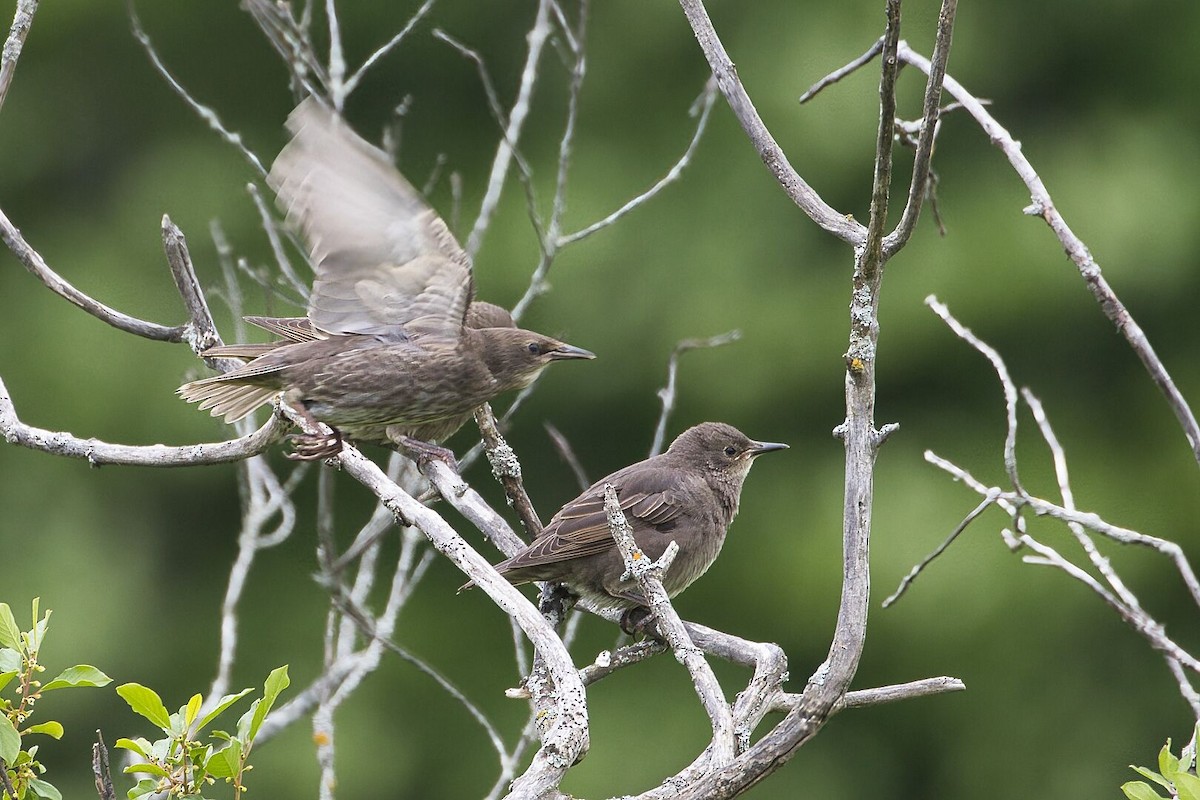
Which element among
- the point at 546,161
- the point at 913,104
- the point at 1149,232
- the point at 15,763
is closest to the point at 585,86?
the point at 546,161

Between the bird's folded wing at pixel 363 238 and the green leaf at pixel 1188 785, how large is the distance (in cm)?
252

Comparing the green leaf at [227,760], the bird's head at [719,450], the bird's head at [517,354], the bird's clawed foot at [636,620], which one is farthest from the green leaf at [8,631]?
the bird's head at [719,450]

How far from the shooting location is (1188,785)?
252 centimetres

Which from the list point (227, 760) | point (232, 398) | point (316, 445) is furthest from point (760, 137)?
point (232, 398)

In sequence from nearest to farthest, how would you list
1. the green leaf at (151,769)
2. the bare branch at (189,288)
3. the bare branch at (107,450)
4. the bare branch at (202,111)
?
the green leaf at (151,769) < the bare branch at (107,450) < the bare branch at (189,288) < the bare branch at (202,111)

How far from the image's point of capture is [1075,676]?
8.33m

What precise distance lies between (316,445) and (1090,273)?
218 cm

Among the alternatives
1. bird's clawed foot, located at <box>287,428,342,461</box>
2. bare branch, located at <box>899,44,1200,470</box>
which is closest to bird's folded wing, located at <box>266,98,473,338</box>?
bird's clawed foot, located at <box>287,428,342,461</box>

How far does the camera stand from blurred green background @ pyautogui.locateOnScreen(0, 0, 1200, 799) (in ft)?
26.1

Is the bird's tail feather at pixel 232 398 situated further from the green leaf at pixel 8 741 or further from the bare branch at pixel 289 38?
the green leaf at pixel 8 741

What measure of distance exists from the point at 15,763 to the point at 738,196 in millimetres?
6500

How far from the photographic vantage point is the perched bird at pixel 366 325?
13.6ft

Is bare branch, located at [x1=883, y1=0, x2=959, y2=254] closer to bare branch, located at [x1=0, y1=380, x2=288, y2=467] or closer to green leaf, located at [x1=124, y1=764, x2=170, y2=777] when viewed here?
green leaf, located at [x1=124, y1=764, x2=170, y2=777]

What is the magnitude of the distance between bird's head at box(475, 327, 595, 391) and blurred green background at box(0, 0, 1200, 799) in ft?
9.35
